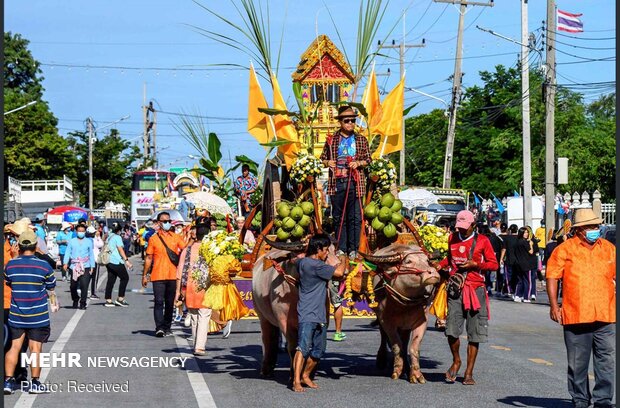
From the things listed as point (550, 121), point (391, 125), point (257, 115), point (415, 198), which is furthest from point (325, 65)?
point (415, 198)

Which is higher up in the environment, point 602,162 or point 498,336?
point 602,162

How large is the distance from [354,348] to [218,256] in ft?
8.80

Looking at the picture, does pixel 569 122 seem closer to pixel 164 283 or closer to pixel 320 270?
pixel 164 283

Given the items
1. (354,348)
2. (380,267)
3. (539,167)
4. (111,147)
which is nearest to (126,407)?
(380,267)

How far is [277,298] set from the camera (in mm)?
13078

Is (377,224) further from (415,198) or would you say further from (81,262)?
(415,198)

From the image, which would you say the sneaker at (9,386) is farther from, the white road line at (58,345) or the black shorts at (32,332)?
the black shorts at (32,332)

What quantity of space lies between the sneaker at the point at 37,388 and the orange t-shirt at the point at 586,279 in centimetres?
552

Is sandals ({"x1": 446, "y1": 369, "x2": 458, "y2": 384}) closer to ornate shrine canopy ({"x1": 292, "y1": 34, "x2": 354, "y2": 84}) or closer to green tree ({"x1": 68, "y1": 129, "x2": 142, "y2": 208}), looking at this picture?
ornate shrine canopy ({"x1": 292, "y1": 34, "x2": 354, "y2": 84})

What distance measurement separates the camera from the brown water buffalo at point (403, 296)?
42.1ft

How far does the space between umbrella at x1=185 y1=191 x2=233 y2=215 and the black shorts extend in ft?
25.2

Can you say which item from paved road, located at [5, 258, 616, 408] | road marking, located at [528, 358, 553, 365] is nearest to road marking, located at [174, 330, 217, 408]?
paved road, located at [5, 258, 616, 408]

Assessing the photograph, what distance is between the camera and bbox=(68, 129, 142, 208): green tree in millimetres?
89238

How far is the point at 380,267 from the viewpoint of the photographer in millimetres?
13227
